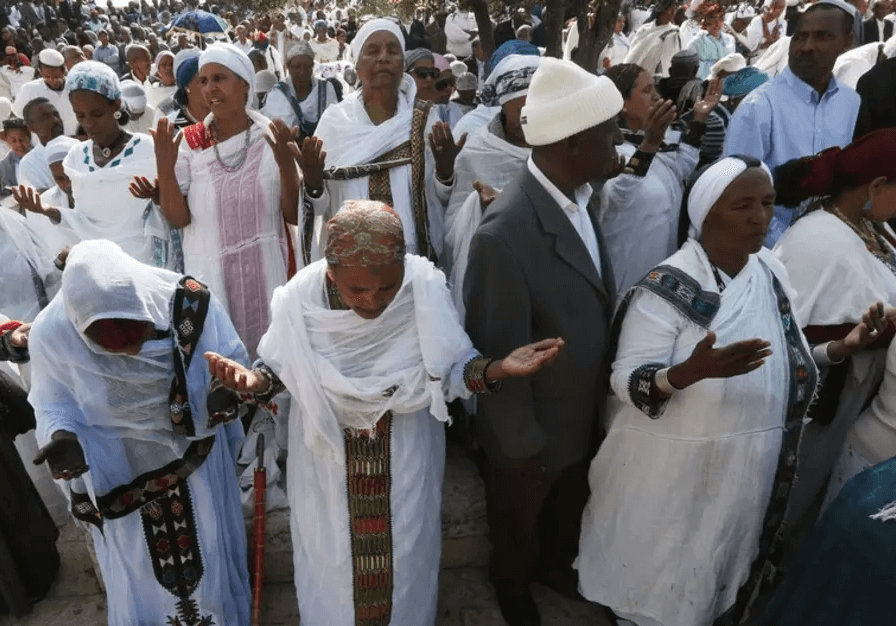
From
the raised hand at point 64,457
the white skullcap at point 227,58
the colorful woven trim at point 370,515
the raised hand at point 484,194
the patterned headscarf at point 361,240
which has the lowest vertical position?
the colorful woven trim at point 370,515

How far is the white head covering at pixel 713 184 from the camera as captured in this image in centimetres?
235

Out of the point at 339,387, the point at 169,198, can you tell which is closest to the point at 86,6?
the point at 169,198

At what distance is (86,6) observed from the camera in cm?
2497

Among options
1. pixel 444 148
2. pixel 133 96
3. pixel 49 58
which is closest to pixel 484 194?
pixel 444 148

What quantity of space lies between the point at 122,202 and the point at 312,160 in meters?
1.15

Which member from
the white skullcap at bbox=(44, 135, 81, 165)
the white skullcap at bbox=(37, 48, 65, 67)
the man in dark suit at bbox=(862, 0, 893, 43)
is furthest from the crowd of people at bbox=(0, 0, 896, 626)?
the man in dark suit at bbox=(862, 0, 893, 43)

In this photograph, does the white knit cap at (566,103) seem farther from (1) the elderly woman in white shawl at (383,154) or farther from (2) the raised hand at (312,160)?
(2) the raised hand at (312,160)

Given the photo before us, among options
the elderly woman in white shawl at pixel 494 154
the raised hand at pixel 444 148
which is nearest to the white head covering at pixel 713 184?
the elderly woman in white shawl at pixel 494 154

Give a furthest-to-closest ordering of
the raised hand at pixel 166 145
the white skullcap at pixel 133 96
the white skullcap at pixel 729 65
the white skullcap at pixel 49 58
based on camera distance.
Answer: the white skullcap at pixel 49 58, the white skullcap at pixel 133 96, the white skullcap at pixel 729 65, the raised hand at pixel 166 145

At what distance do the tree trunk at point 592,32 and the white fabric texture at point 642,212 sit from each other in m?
5.11

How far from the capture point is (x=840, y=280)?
2707mm

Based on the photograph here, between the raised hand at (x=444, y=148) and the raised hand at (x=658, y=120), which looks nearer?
the raised hand at (x=658, y=120)

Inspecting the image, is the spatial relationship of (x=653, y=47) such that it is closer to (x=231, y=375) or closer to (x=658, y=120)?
(x=658, y=120)

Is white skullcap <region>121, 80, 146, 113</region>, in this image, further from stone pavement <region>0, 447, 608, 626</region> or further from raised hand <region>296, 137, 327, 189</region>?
stone pavement <region>0, 447, 608, 626</region>
